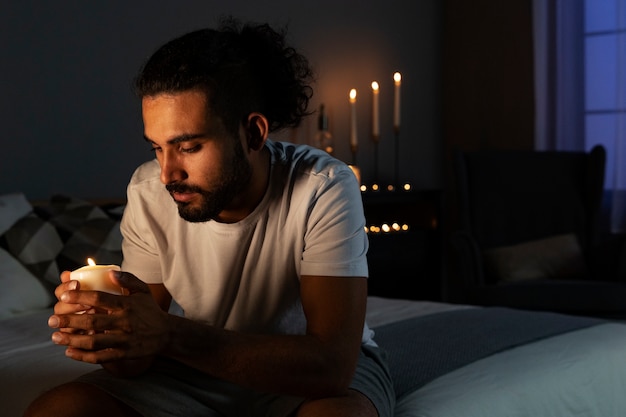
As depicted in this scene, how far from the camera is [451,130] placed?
16.7ft

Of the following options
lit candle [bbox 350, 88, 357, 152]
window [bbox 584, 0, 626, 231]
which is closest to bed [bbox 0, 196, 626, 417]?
lit candle [bbox 350, 88, 357, 152]

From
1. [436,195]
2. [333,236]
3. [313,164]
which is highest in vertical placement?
[313,164]

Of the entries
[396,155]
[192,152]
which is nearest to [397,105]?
[396,155]

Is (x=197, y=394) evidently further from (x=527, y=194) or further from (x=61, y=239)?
(x=527, y=194)

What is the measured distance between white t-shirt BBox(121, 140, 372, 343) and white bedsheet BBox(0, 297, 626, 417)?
21 centimetres

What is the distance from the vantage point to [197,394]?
148cm

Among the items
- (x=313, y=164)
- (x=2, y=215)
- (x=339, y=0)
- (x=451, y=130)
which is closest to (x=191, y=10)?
(x=339, y=0)

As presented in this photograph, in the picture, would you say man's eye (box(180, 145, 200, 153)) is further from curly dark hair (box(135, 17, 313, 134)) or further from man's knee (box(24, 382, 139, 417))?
man's knee (box(24, 382, 139, 417))

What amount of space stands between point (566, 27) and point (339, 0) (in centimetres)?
118

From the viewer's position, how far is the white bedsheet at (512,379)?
1.60 m

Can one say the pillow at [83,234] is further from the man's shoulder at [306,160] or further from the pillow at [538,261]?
the pillow at [538,261]

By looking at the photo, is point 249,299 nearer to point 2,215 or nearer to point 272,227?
point 272,227

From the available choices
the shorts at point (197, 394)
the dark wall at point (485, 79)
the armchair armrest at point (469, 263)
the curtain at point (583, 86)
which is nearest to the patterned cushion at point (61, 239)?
the shorts at point (197, 394)

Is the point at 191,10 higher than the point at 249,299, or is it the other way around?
the point at 191,10
